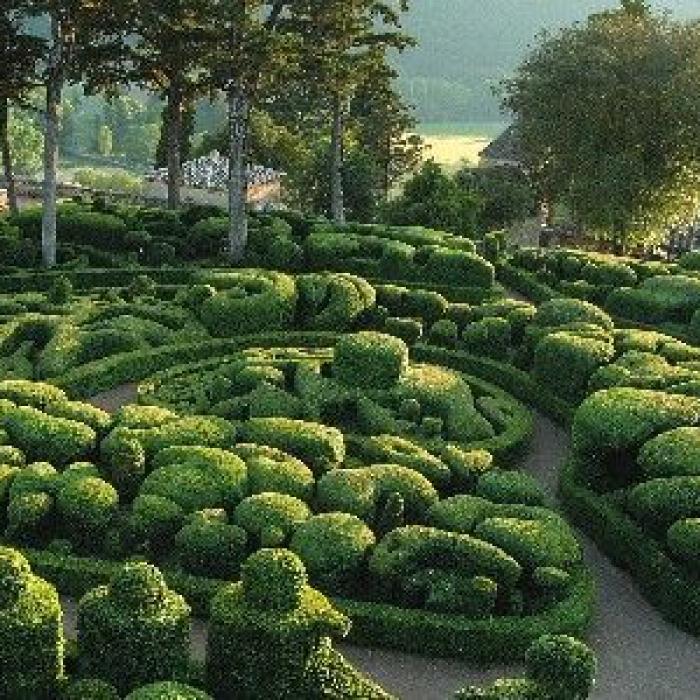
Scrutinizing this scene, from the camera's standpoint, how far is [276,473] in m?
20.8

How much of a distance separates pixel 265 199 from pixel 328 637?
2434 inches

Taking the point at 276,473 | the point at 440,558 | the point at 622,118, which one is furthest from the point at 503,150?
the point at 440,558

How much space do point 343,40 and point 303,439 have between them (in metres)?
26.2

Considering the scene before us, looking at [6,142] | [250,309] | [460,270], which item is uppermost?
[6,142]

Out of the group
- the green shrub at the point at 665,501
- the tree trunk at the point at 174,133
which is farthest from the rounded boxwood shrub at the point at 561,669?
the tree trunk at the point at 174,133

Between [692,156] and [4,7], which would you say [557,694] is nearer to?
[4,7]

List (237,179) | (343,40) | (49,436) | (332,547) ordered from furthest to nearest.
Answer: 1. (343,40)
2. (237,179)
3. (49,436)
4. (332,547)

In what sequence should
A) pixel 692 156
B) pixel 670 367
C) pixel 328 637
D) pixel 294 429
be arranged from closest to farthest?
pixel 328 637
pixel 294 429
pixel 670 367
pixel 692 156

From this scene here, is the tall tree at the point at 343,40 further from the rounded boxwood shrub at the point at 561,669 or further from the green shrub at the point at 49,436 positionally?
the rounded boxwood shrub at the point at 561,669

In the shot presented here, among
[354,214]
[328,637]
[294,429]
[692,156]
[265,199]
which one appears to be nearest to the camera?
[328,637]

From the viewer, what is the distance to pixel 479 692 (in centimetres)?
1383

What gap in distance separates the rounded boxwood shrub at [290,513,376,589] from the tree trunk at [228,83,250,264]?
22.7 m

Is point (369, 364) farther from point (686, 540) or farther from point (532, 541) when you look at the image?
point (686, 540)

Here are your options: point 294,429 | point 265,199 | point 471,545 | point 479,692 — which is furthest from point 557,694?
point 265,199
